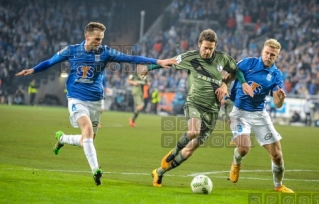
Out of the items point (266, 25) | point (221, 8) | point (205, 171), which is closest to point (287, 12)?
point (266, 25)

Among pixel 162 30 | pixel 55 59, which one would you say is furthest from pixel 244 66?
pixel 162 30

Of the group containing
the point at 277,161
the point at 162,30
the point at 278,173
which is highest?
the point at 162,30

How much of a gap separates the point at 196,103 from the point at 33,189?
2.90 metres

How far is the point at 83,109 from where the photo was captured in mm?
9820

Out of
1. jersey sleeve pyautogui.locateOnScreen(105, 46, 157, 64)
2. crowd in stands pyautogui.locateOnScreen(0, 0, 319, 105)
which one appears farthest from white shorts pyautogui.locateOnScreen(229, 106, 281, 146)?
crowd in stands pyautogui.locateOnScreen(0, 0, 319, 105)

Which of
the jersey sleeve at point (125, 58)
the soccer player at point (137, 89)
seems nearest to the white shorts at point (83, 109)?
the jersey sleeve at point (125, 58)

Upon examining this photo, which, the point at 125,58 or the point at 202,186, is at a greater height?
the point at 125,58

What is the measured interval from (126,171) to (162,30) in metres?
36.1

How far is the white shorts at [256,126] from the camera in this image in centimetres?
1003

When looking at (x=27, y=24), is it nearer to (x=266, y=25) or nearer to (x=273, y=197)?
(x=266, y=25)

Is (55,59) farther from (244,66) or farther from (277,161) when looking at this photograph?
(277,161)

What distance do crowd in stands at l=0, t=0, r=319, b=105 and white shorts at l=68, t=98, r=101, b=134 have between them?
88.7ft

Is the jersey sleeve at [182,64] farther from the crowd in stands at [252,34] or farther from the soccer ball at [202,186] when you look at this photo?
the crowd in stands at [252,34]

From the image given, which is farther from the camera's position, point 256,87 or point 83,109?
point 256,87
